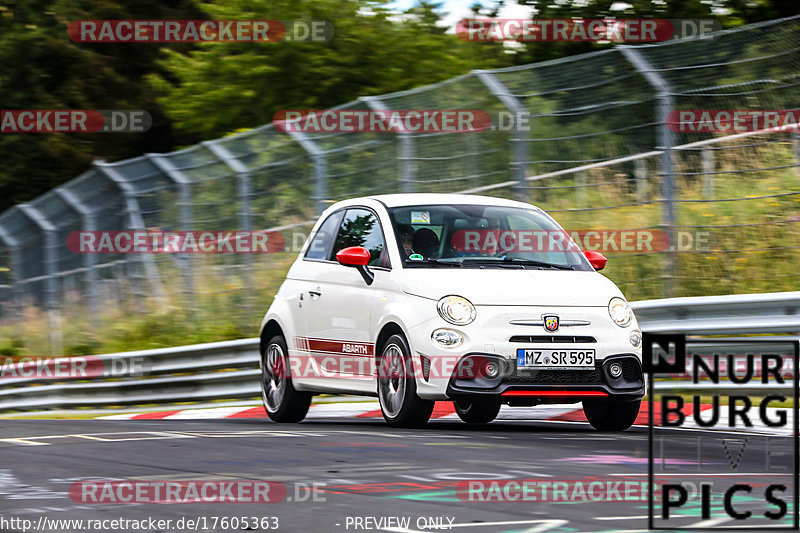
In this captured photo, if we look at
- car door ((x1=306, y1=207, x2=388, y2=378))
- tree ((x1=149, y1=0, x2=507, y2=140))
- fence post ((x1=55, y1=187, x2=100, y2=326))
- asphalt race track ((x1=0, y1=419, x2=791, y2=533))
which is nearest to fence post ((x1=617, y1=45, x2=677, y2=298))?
asphalt race track ((x1=0, y1=419, x2=791, y2=533))

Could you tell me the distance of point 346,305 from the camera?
10.7 m

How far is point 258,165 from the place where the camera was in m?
17.6

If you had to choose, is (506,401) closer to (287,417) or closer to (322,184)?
(287,417)

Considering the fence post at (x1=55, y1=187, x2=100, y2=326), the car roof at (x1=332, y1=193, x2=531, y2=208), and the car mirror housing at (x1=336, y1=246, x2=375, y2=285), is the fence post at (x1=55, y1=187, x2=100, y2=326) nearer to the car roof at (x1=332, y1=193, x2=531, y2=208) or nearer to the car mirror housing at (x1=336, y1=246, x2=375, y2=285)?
the car roof at (x1=332, y1=193, x2=531, y2=208)

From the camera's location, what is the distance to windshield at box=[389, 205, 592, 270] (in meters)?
10.3

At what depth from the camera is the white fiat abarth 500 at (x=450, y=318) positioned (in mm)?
9438

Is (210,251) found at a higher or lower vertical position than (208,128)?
lower

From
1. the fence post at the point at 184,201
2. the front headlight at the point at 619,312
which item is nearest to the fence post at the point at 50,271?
the fence post at the point at 184,201

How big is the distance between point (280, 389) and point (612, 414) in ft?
9.58

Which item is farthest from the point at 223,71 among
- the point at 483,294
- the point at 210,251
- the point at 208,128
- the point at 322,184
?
the point at 483,294

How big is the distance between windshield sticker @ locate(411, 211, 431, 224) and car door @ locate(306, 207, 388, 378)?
28 centimetres

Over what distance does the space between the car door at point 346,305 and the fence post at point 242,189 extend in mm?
6541

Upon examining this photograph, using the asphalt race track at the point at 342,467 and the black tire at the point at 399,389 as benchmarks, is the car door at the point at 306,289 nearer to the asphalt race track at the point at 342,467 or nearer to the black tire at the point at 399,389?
the asphalt race track at the point at 342,467

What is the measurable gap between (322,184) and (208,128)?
18.0 metres
